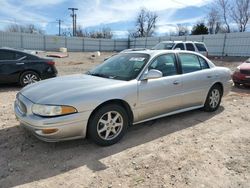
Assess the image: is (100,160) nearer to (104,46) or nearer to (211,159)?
(211,159)

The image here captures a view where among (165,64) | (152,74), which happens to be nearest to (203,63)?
(165,64)

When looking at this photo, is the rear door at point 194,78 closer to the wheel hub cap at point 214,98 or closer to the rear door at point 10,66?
the wheel hub cap at point 214,98

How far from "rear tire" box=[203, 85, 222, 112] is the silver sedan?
0.15 feet

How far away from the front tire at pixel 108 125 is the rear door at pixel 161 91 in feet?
1.40

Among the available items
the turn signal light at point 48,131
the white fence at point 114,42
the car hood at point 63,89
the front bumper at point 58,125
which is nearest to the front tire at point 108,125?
the front bumper at point 58,125

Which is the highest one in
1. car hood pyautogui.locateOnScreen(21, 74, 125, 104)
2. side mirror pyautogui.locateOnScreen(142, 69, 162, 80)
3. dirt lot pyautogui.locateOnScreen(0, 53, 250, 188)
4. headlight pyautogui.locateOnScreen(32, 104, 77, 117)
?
side mirror pyautogui.locateOnScreen(142, 69, 162, 80)

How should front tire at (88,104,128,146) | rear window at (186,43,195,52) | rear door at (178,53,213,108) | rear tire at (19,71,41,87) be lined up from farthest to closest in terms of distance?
rear window at (186,43,195,52), rear tire at (19,71,41,87), rear door at (178,53,213,108), front tire at (88,104,128,146)

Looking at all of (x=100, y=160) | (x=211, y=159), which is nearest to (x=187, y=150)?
(x=211, y=159)

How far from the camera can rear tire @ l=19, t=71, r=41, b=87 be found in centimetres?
826

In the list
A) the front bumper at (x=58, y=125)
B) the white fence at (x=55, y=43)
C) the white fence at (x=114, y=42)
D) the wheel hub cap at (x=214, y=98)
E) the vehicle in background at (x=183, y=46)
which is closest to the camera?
the front bumper at (x=58, y=125)

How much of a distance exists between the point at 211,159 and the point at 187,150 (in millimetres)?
390

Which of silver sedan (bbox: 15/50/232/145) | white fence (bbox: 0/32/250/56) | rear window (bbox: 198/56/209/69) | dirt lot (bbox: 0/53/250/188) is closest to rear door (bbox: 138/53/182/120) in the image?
silver sedan (bbox: 15/50/232/145)

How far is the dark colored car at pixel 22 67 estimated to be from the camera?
8.00 meters

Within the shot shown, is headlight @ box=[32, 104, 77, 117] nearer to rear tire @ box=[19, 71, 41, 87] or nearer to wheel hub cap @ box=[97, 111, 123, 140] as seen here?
wheel hub cap @ box=[97, 111, 123, 140]
